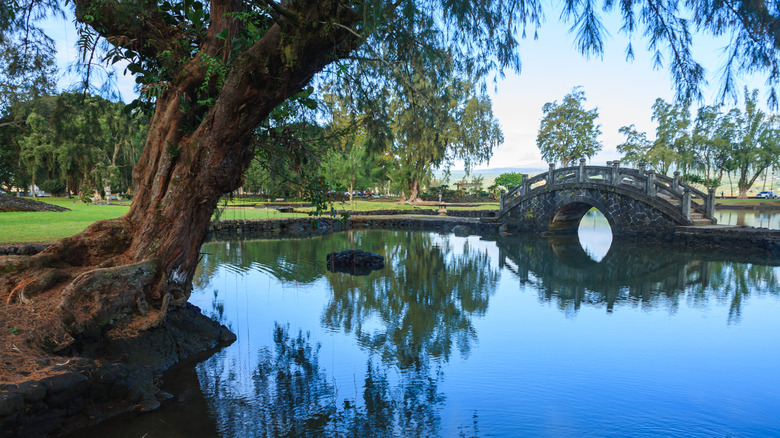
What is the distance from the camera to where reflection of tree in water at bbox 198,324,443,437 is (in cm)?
432

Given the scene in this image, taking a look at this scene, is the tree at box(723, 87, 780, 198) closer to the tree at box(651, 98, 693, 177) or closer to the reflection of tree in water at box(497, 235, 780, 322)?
the tree at box(651, 98, 693, 177)

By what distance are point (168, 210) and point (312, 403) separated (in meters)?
3.06

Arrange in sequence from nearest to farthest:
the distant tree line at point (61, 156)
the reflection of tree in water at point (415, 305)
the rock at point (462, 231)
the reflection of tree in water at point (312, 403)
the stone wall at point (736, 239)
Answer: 1. the reflection of tree in water at point (312, 403)
2. the reflection of tree in water at point (415, 305)
3. the stone wall at point (736, 239)
4. the distant tree line at point (61, 156)
5. the rock at point (462, 231)

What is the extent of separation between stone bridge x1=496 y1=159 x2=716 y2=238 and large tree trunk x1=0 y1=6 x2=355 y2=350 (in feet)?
58.4

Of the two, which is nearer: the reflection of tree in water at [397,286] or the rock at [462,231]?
the reflection of tree in water at [397,286]

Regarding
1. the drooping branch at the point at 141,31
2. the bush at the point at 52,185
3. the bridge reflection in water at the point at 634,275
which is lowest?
the bridge reflection in water at the point at 634,275

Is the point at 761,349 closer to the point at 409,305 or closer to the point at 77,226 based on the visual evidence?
the point at 409,305

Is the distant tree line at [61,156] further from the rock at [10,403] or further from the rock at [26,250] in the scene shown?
the rock at [10,403]

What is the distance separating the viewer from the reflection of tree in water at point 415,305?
679cm

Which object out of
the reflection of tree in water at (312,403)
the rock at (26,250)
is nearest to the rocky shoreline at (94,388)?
the reflection of tree in water at (312,403)

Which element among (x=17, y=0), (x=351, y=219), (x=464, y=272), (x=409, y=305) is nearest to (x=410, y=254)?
(x=464, y=272)

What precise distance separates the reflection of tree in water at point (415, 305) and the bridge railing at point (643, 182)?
27.8ft

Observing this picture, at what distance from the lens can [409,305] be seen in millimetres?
9125

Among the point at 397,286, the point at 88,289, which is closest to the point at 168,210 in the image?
the point at 88,289
